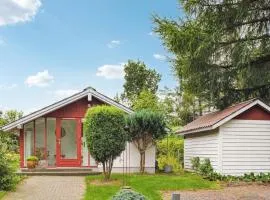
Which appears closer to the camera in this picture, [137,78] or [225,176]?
[225,176]

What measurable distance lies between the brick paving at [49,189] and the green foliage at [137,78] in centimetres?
2374

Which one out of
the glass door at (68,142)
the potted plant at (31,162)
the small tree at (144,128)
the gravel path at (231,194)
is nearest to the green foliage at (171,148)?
the small tree at (144,128)

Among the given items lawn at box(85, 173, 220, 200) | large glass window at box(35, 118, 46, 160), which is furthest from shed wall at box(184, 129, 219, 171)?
large glass window at box(35, 118, 46, 160)

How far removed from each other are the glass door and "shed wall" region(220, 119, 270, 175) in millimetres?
7544

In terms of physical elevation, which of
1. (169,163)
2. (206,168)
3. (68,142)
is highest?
(68,142)

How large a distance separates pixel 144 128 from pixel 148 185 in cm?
450

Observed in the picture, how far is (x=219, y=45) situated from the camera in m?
22.9

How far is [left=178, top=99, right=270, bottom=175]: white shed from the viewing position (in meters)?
19.3

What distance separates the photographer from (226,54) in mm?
23438

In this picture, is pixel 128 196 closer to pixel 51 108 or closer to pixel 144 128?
pixel 144 128

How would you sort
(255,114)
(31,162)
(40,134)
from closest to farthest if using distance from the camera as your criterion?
1. (255,114)
2. (31,162)
3. (40,134)

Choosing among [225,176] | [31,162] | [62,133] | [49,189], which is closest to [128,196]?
[49,189]

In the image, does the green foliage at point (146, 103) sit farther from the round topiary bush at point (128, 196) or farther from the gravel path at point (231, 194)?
the round topiary bush at point (128, 196)

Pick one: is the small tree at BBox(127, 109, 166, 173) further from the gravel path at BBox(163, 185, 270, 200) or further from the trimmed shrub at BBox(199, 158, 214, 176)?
the gravel path at BBox(163, 185, 270, 200)
